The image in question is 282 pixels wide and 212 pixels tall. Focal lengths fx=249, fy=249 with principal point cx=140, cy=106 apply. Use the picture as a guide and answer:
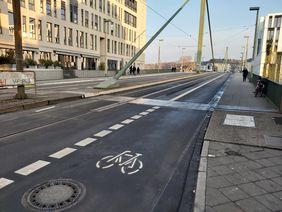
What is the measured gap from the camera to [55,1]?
128ft

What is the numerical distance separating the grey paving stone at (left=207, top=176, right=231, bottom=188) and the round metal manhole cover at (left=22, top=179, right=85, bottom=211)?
206 centimetres

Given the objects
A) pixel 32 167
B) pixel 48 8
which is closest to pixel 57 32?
pixel 48 8

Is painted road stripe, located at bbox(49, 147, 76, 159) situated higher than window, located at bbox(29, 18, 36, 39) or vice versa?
window, located at bbox(29, 18, 36, 39)

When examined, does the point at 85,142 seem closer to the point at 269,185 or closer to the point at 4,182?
the point at 4,182

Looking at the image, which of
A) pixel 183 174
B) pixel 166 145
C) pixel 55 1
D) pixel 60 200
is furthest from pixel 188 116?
pixel 55 1

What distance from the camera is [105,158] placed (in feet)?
17.1

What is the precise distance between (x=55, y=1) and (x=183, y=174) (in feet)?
135

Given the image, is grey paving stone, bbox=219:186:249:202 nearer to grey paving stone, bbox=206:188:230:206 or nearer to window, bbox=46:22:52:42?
grey paving stone, bbox=206:188:230:206

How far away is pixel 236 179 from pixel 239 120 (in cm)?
529

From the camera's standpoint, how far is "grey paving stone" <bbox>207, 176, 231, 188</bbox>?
405cm

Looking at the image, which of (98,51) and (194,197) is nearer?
(194,197)

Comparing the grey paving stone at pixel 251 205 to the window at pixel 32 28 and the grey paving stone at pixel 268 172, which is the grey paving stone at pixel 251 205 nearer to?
the grey paving stone at pixel 268 172

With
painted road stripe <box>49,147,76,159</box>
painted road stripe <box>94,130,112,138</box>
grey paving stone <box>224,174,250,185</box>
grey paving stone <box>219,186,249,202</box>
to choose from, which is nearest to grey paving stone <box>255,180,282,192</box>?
grey paving stone <box>224,174,250,185</box>

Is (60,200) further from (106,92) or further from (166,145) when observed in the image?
(106,92)
